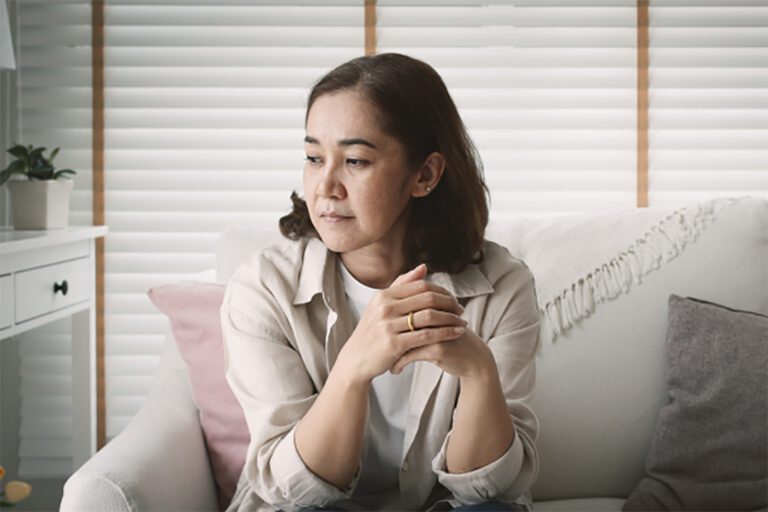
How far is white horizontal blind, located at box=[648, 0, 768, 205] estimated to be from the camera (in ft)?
9.90

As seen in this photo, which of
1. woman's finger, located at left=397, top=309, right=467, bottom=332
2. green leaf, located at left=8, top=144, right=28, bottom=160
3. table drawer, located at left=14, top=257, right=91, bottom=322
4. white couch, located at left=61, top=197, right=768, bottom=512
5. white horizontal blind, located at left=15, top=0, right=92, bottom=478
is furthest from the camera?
white horizontal blind, located at left=15, top=0, right=92, bottom=478

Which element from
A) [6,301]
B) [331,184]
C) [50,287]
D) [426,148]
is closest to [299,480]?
[331,184]

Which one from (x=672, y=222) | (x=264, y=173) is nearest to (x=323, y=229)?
(x=672, y=222)

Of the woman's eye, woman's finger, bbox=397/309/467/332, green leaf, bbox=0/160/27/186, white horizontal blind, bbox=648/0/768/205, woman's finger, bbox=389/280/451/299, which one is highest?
white horizontal blind, bbox=648/0/768/205

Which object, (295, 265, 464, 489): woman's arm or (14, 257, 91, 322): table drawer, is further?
(14, 257, 91, 322): table drawer

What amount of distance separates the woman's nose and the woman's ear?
0.14 metres

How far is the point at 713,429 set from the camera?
1.77 metres

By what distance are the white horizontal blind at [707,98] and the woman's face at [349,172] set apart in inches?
72.0

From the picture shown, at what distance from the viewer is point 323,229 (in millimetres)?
1408

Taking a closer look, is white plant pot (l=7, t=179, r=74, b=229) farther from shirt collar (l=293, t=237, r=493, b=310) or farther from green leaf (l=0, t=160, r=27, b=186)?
shirt collar (l=293, t=237, r=493, b=310)

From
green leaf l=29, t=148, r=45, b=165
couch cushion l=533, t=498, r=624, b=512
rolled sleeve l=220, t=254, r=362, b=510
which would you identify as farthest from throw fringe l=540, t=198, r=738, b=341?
green leaf l=29, t=148, r=45, b=165

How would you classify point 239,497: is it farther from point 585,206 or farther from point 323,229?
point 585,206

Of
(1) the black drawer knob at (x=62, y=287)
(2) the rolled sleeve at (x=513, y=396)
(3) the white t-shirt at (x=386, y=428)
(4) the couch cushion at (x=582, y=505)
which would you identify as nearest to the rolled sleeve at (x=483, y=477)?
(2) the rolled sleeve at (x=513, y=396)

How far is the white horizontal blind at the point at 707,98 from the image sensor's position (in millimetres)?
3018
